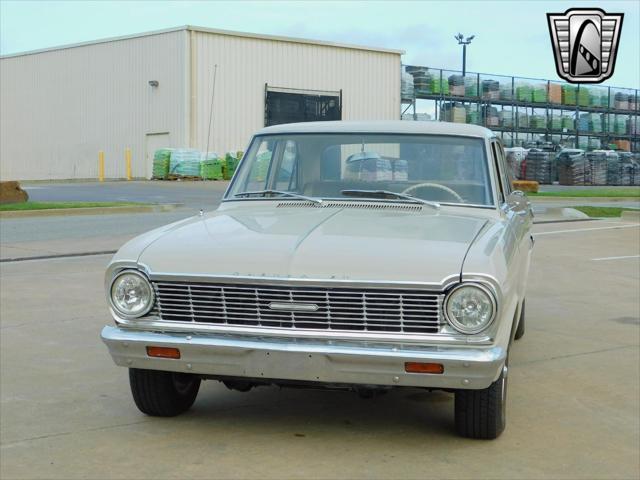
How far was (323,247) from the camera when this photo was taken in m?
4.54

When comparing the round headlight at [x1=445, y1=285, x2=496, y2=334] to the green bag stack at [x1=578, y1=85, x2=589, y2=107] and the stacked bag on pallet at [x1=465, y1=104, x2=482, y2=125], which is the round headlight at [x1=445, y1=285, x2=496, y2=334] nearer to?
the stacked bag on pallet at [x1=465, y1=104, x2=482, y2=125]

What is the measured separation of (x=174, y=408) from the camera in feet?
16.7

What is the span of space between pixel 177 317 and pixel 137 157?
112ft

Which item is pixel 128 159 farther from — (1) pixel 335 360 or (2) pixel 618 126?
(1) pixel 335 360

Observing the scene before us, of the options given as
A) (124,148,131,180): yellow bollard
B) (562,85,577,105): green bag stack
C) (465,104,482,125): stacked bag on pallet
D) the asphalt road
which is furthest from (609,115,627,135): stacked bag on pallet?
the asphalt road

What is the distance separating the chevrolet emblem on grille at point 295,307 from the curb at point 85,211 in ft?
50.6

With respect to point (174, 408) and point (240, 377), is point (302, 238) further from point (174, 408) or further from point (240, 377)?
point (174, 408)

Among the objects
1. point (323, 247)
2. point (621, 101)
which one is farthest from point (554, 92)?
point (323, 247)

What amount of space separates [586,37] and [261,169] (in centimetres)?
1493

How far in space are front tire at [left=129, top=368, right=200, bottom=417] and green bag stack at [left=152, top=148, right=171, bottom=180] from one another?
3041 centimetres

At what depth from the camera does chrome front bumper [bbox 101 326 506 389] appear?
4.27m

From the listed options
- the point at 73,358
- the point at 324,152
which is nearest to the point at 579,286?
the point at 324,152

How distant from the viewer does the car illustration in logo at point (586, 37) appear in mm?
17812

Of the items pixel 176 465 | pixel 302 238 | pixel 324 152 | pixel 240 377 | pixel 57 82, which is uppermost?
pixel 57 82
